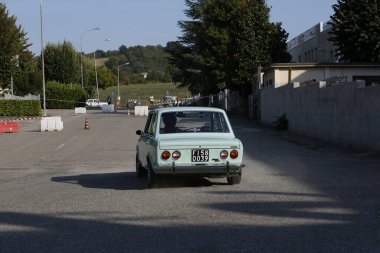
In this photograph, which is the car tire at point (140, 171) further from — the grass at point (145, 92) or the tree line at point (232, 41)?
the grass at point (145, 92)

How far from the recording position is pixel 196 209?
9.20 meters

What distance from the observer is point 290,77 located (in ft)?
128

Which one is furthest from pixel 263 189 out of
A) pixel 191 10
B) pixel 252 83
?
pixel 191 10

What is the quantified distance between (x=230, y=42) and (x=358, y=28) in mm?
16594

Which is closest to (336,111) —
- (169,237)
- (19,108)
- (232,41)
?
(169,237)

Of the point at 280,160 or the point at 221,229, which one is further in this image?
the point at 280,160

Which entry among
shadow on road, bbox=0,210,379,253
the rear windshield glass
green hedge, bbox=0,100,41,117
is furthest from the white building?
shadow on road, bbox=0,210,379,253

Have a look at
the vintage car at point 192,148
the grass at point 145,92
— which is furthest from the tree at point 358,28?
the grass at point 145,92

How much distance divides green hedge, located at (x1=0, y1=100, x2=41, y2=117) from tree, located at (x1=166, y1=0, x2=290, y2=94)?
582 inches

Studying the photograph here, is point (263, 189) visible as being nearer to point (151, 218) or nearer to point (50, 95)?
point (151, 218)

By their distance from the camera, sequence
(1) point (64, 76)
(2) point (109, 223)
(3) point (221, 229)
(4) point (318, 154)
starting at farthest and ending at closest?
(1) point (64, 76) < (4) point (318, 154) < (2) point (109, 223) < (3) point (221, 229)

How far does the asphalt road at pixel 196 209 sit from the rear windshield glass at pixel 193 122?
103 cm

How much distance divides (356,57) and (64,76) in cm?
5934

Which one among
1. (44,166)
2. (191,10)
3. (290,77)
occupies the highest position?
(191,10)
